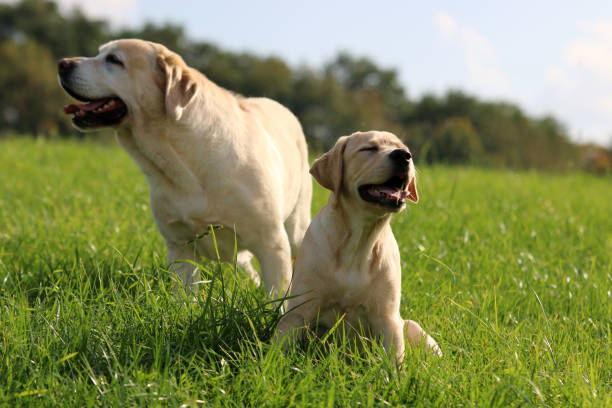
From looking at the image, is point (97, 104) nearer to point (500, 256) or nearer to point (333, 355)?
point (333, 355)

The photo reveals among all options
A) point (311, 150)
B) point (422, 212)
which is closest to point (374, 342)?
point (422, 212)

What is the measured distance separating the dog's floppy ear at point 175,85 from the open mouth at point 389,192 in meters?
1.49

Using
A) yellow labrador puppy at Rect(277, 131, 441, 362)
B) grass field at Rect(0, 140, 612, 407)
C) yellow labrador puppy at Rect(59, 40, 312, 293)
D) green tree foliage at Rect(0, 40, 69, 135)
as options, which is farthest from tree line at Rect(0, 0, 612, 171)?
yellow labrador puppy at Rect(277, 131, 441, 362)

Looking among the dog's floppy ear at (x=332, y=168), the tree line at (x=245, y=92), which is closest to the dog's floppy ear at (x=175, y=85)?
the dog's floppy ear at (x=332, y=168)

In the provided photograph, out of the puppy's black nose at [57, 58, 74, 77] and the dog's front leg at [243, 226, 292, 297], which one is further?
the puppy's black nose at [57, 58, 74, 77]

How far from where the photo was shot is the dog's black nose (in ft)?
9.46

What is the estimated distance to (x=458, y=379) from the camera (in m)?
Result: 2.65

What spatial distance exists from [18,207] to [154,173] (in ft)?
9.92

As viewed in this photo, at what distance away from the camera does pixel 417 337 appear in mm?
3170

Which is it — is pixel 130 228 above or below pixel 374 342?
below

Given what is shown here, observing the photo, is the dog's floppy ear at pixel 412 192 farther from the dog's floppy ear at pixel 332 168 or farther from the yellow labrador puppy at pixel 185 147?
the yellow labrador puppy at pixel 185 147

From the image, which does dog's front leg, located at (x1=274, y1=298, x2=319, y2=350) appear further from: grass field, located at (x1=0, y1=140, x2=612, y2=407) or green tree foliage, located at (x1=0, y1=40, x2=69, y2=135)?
green tree foliage, located at (x1=0, y1=40, x2=69, y2=135)

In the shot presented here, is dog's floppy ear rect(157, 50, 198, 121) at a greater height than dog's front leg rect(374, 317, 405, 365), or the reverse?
dog's floppy ear rect(157, 50, 198, 121)

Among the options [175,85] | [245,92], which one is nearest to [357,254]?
[175,85]
